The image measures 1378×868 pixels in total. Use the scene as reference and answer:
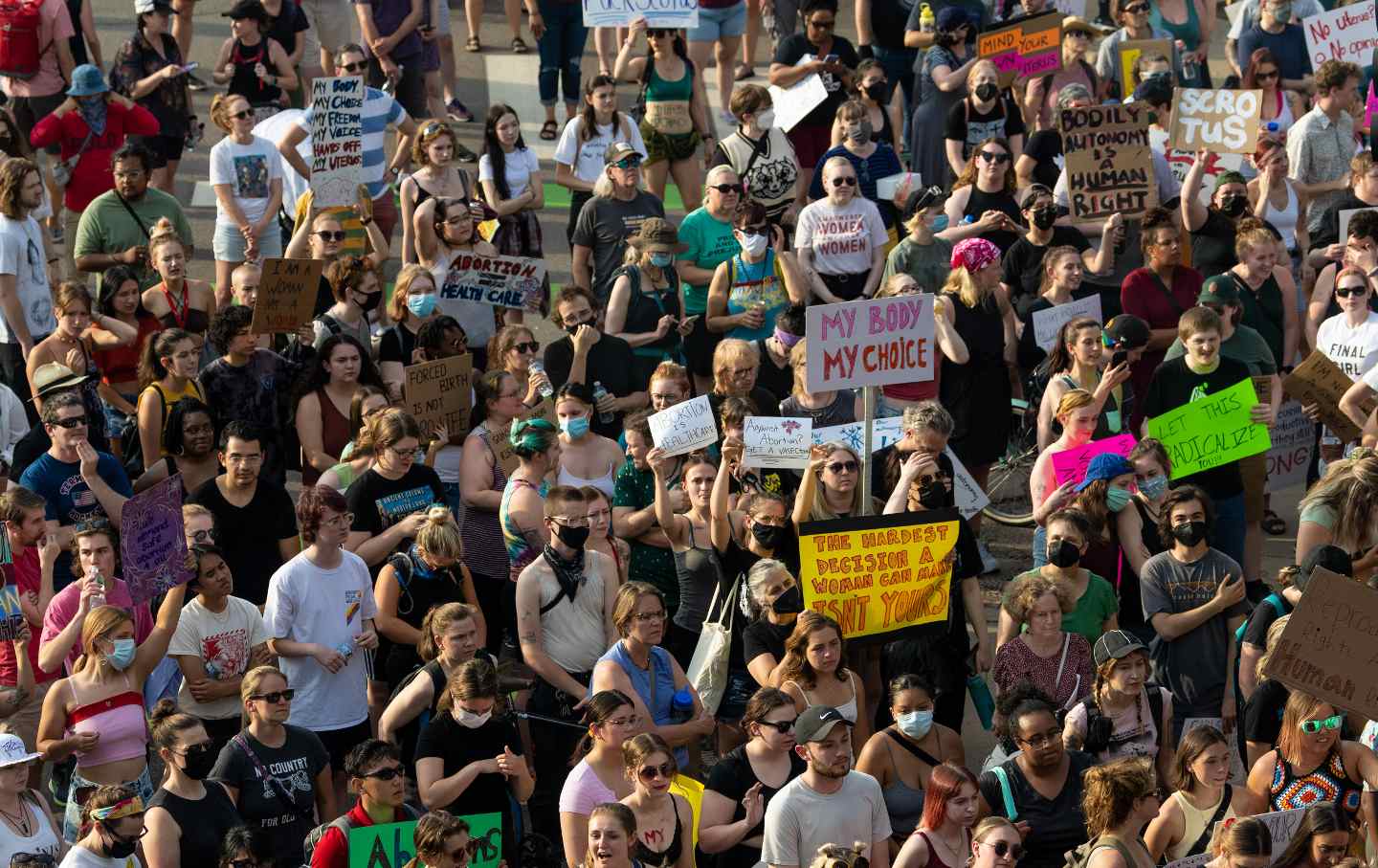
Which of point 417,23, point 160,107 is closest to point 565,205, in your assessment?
point 417,23

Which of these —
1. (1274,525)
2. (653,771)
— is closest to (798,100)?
(1274,525)

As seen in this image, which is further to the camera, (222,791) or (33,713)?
(33,713)

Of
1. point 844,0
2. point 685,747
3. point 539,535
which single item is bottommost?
point 685,747

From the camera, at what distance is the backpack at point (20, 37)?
604 inches

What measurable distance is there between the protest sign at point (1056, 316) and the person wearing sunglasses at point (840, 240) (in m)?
1.33

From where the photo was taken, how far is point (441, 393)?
11641 millimetres

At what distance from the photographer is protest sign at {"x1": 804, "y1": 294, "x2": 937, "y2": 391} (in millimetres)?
10750

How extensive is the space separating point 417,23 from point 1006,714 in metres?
8.82

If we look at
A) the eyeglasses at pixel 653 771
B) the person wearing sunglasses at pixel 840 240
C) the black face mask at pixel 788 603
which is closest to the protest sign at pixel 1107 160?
the person wearing sunglasses at pixel 840 240

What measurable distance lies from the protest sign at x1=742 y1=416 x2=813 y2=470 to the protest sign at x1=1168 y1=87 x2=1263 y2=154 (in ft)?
16.0

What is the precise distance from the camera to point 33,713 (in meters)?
9.93

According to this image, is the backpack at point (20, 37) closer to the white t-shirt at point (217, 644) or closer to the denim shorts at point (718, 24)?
the denim shorts at point (718, 24)

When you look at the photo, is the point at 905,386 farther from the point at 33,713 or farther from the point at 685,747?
the point at 33,713

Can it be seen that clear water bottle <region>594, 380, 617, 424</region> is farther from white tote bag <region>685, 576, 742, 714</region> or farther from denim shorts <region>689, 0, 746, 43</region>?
denim shorts <region>689, 0, 746, 43</region>
